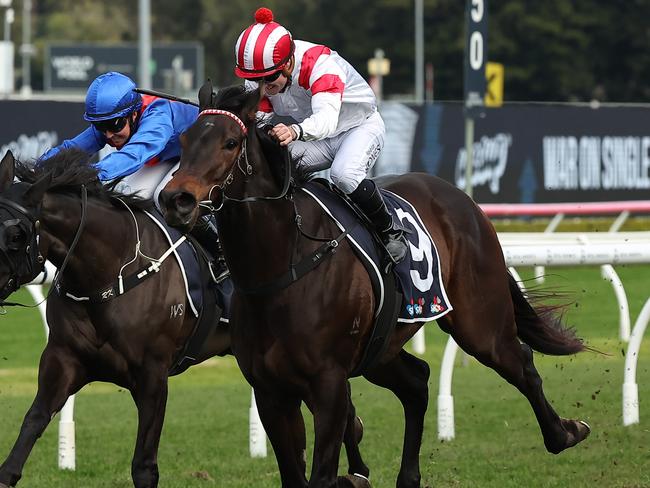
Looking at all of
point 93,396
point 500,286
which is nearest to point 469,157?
point 93,396

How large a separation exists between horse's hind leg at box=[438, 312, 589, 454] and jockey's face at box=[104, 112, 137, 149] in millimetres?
1461

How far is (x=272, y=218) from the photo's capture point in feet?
14.6

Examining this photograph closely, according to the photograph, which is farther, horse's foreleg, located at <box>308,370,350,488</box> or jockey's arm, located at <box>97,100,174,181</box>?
jockey's arm, located at <box>97,100,174,181</box>

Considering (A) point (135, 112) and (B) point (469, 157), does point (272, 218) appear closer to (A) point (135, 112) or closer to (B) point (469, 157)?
(A) point (135, 112)

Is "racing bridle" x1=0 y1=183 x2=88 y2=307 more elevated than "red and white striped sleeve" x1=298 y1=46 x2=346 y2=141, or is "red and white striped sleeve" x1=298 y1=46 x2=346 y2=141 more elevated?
"red and white striped sleeve" x1=298 y1=46 x2=346 y2=141

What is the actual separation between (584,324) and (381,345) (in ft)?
20.3

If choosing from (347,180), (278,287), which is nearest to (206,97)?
(278,287)

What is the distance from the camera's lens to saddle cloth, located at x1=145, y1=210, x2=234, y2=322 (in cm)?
551

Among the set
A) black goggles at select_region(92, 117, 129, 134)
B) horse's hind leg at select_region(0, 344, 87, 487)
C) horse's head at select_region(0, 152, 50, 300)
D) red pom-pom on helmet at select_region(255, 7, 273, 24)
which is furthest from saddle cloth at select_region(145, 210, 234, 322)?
red pom-pom on helmet at select_region(255, 7, 273, 24)

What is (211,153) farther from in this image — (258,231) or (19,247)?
(19,247)

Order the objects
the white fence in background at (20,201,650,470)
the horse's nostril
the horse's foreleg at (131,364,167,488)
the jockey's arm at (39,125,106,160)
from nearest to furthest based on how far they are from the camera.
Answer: the horse's nostril < the horse's foreleg at (131,364,167,488) < the jockey's arm at (39,125,106,160) < the white fence in background at (20,201,650,470)

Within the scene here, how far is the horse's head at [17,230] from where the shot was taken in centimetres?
470

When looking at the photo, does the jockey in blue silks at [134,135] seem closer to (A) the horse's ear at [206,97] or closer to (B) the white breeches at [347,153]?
(B) the white breeches at [347,153]

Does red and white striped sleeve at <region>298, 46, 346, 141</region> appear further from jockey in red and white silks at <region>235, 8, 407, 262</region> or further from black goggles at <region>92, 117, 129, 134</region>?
black goggles at <region>92, 117, 129, 134</region>
